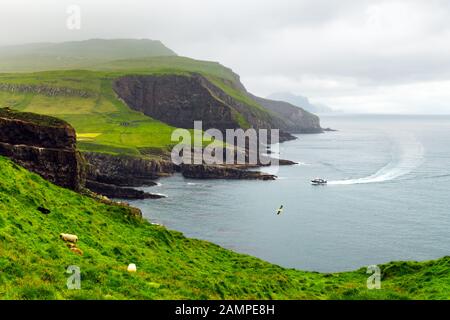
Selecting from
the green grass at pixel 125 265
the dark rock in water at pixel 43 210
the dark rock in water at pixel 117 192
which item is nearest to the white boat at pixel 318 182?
the dark rock in water at pixel 117 192

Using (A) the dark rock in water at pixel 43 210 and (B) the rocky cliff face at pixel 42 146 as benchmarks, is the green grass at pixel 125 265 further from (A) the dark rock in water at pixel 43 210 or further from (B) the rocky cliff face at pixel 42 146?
(B) the rocky cliff face at pixel 42 146

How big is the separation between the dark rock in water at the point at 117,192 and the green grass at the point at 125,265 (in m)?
79.0

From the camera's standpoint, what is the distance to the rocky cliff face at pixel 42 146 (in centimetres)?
7288

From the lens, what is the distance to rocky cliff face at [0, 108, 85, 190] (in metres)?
72.9

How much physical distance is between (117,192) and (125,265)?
103 meters

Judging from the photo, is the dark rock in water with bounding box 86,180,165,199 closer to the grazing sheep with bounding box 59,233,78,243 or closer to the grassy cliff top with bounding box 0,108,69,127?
the grassy cliff top with bounding box 0,108,69,127

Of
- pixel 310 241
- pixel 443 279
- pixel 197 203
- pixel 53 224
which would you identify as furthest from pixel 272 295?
pixel 197 203

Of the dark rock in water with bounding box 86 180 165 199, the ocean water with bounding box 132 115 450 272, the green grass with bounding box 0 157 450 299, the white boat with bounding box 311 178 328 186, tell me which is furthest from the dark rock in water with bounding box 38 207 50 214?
the white boat with bounding box 311 178 328 186

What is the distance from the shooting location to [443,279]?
41.7 meters

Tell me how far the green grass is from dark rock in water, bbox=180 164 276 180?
12306 centimetres

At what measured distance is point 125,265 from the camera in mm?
38000

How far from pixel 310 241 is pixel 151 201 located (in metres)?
52.3
